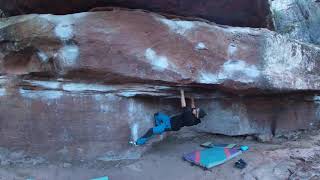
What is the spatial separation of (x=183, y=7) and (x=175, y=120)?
0.98 m

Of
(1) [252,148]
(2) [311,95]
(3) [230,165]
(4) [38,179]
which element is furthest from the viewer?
(2) [311,95]

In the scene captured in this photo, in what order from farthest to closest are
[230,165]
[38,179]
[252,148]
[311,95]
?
1. [311,95]
2. [252,148]
3. [230,165]
4. [38,179]

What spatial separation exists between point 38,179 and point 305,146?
2.29 metres

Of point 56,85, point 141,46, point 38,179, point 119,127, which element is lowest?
point 38,179

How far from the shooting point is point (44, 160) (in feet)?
10.4

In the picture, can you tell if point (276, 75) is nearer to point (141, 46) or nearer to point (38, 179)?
point (141, 46)

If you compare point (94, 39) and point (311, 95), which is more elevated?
point (94, 39)

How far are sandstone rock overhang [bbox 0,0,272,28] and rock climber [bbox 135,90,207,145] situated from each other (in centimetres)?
76

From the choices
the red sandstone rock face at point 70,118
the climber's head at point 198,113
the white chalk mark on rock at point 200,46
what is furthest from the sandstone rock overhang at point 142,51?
the climber's head at point 198,113

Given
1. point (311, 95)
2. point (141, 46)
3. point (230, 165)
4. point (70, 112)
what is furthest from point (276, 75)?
point (70, 112)

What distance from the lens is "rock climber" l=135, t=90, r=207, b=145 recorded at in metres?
3.36

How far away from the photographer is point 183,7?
138 inches

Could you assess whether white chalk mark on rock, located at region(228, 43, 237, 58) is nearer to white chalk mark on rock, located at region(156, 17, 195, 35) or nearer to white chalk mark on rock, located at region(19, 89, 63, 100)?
white chalk mark on rock, located at region(156, 17, 195, 35)

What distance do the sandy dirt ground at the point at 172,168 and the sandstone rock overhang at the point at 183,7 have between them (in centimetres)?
120
